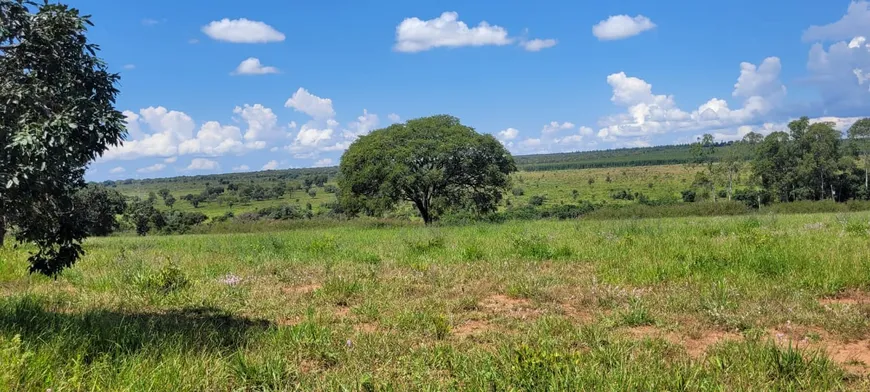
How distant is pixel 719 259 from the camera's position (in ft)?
28.9

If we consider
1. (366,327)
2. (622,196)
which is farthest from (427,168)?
(622,196)

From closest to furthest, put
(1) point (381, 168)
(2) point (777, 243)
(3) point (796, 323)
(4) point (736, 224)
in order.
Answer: (3) point (796, 323) → (2) point (777, 243) → (4) point (736, 224) → (1) point (381, 168)

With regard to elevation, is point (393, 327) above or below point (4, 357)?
below

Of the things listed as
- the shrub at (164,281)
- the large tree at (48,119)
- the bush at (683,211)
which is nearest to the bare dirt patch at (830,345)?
the large tree at (48,119)

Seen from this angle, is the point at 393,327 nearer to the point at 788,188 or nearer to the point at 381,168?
the point at 381,168

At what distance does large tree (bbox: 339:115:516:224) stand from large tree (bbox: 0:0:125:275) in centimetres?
2919

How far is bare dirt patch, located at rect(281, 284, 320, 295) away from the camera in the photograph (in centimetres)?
795

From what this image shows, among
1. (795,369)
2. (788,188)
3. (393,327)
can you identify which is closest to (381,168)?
(393,327)

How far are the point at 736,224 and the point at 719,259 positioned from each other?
298 inches

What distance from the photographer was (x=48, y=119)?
3855mm

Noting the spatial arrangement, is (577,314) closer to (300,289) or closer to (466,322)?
(466,322)

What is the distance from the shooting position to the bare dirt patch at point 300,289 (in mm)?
7950

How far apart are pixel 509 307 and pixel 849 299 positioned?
Answer: 4.45 metres

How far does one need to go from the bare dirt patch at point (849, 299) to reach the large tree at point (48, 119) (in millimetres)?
8220
